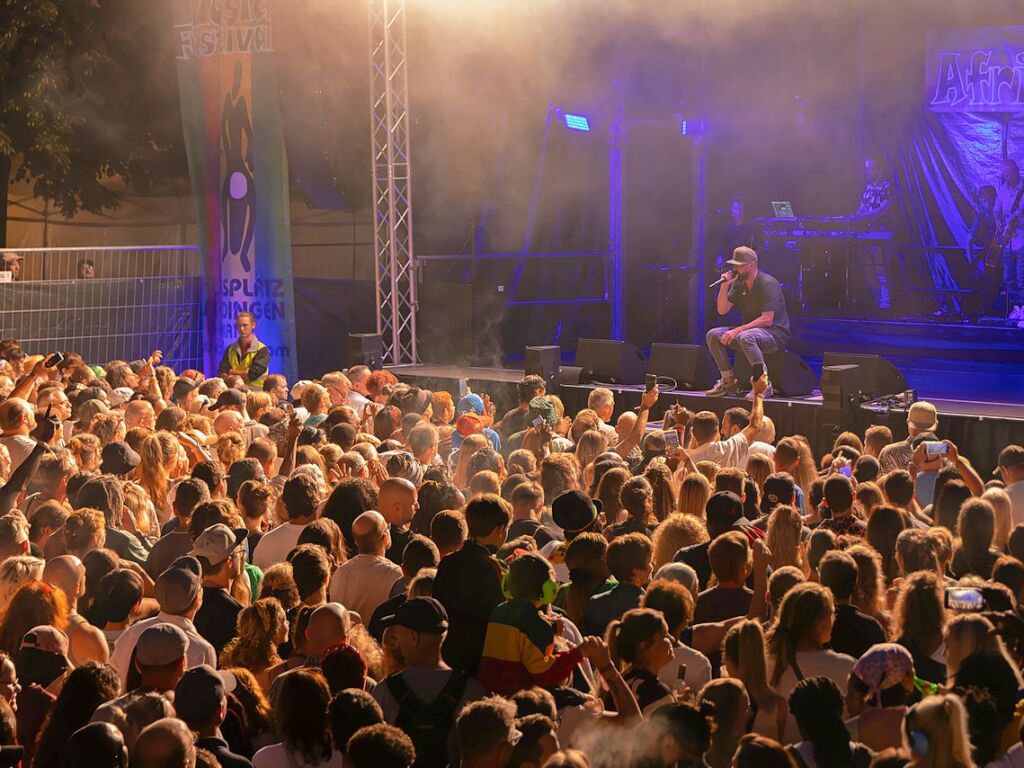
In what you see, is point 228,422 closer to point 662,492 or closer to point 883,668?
point 662,492

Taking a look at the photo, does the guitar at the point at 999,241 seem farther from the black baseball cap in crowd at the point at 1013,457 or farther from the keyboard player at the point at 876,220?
the black baseball cap in crowd at the point at 1013,457

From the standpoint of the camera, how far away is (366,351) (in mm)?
14430

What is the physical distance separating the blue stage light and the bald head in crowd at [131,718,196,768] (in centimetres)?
1338

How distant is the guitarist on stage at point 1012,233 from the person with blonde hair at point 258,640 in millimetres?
13430

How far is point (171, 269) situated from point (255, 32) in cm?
503

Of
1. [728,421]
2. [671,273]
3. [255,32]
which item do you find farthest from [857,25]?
[728,421]

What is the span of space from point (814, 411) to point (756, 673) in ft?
26.9

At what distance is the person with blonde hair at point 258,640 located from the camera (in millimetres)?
4289

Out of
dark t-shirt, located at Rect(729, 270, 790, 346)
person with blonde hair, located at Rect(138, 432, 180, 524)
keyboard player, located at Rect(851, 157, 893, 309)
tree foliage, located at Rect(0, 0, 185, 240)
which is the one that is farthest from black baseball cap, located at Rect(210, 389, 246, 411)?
tree foliage, located at Rect(0, 0, 185, 240)

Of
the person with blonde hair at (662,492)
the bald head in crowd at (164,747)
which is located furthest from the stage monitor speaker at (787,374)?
the bald head in crowd at (164,747)

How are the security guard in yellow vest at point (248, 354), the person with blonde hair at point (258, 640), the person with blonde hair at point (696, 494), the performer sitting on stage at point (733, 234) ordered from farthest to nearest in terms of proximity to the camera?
1. the performer sitting on stage at point (733, 234)
2. the security guard in yellow vest at point (248, 354)
3. the person with blonde hair at point (696, 494)
4. the person with blonde hair at point (258, 640)

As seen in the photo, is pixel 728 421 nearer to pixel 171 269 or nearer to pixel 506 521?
pixel 506 521

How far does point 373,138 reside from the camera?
14.2m

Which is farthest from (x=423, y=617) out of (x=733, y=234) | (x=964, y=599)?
(x=733, y=234)
